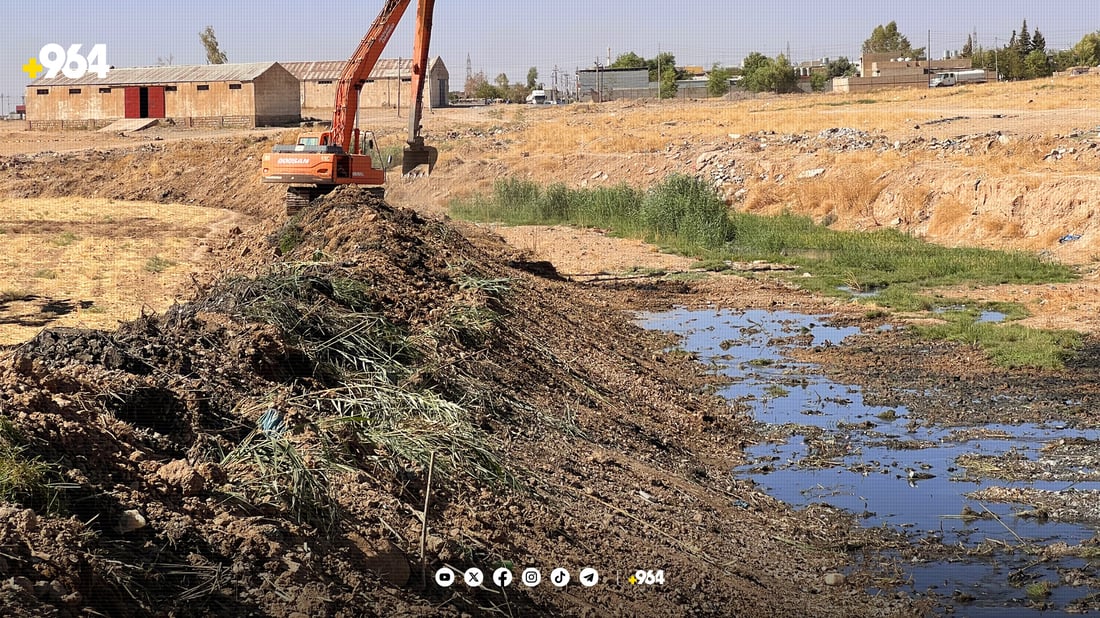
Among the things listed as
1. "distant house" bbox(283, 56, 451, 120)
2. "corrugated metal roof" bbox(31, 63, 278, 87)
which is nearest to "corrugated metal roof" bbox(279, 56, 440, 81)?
"distant house" bbox(283, 56, 451, 120)

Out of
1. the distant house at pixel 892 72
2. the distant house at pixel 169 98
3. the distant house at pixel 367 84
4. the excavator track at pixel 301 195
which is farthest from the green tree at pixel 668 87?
the excavator track at pixel 301 195

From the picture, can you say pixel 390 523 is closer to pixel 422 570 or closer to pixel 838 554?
pixel 422 570

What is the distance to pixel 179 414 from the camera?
6.73 m

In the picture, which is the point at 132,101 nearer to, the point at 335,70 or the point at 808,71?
the point at 335,70

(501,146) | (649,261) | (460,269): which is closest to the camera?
(460,269)

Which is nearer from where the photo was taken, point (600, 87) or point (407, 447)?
point (407, 447)

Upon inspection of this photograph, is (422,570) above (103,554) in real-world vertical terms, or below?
below

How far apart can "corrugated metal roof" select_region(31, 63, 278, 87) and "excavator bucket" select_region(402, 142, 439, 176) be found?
107ft

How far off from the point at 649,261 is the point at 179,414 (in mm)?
16779

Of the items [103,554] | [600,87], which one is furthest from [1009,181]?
[600,87]

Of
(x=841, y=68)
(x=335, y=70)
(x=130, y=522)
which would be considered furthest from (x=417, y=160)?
(x=841, y=68)

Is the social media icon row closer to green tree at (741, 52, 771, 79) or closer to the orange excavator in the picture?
the orange excavator

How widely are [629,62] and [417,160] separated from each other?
92193mm

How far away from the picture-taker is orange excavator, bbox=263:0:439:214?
73.5ft
